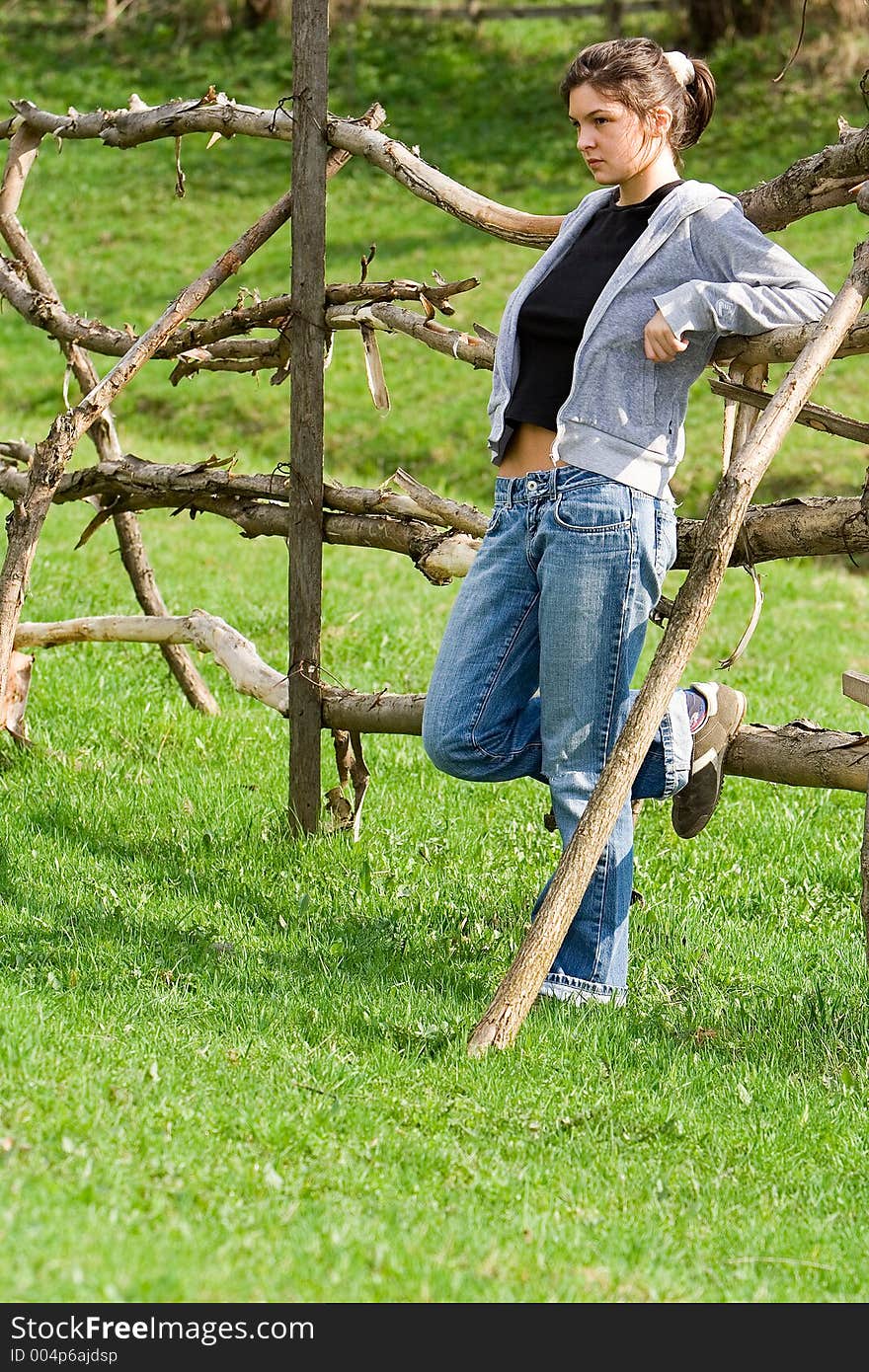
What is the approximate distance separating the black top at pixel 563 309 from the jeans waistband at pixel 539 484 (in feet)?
0.42

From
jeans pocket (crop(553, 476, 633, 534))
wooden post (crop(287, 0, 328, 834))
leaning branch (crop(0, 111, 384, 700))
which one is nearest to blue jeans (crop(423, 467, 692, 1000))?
jeans pocket (crop(553, 476, 633, 534))

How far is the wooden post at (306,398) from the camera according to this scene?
4.29m

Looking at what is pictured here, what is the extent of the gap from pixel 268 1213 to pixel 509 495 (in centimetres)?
167

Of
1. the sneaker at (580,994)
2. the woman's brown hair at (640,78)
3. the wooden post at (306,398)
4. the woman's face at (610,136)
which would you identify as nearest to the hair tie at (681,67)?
the woman's brown hair at (640,78)

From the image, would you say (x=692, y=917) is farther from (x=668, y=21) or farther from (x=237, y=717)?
(x=668, y=21)

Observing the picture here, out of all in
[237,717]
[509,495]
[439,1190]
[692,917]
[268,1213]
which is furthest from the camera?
[237,717]

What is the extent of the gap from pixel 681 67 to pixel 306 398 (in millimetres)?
1484

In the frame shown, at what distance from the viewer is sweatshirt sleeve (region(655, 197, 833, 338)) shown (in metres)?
3.10

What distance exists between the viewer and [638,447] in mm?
3242

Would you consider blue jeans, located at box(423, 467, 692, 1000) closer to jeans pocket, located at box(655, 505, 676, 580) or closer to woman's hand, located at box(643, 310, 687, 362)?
jeans pocket, located at box(655, 505, 676, 580)

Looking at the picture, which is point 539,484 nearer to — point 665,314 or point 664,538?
point 664,538

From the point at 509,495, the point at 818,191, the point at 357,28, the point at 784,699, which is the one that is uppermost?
the point at 357,28
